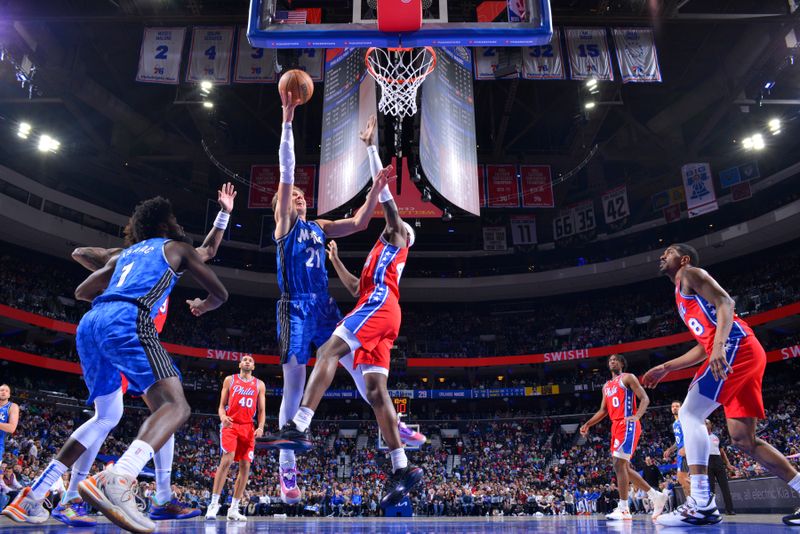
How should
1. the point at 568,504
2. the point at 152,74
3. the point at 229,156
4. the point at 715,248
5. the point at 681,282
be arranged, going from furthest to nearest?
the point at 715,248 → the point at 229,156 → the point at 568,504 → the point at 152,74 → the point at 681,282

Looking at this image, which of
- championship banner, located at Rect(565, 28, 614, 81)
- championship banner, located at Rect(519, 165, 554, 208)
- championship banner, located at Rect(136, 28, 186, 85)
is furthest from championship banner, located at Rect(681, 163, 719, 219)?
championship banner, located at Rect(136, 28, 186, 85)

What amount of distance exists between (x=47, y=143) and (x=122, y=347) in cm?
2453

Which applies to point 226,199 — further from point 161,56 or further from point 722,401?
point 161,56

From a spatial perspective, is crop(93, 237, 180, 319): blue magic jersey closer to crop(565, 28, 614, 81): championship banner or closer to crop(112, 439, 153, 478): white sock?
crop(112, 439, 153, 478): white sock

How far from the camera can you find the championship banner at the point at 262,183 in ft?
68.5

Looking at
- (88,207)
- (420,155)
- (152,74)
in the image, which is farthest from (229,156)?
(420,155)

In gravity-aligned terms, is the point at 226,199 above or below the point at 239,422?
above

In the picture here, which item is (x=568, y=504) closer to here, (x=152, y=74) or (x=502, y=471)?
(x=502, y=471)

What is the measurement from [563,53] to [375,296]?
1168 cm

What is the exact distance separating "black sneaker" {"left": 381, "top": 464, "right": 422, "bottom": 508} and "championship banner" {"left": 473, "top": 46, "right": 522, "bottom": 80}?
1159 centimetres

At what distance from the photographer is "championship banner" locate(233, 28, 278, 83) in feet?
47.1

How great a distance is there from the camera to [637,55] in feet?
46.8

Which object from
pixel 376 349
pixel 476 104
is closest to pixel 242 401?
pixel 376 349

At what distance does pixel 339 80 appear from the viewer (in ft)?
46.6
